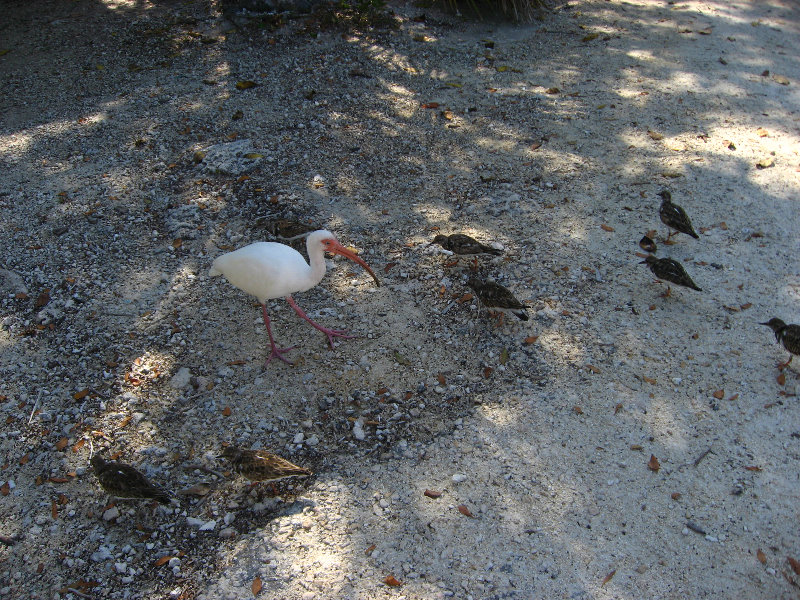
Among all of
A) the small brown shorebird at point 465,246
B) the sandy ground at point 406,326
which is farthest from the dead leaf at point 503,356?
the small brown shorebird at point 465,246

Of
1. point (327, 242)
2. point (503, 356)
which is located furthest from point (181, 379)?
point (503, 356)

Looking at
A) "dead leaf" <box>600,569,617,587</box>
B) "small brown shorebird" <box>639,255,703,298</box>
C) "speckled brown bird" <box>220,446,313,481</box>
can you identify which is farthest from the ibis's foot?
"small brown shorebird" <box>639,255,703,298</box>

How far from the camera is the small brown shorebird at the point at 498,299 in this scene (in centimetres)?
417

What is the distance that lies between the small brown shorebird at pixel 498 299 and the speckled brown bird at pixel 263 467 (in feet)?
5.59

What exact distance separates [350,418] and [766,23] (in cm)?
865

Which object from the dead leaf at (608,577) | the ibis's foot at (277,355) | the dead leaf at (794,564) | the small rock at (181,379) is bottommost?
the small rock at (181,379)

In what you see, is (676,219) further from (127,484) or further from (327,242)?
(127,484)

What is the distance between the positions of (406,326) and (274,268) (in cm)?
106

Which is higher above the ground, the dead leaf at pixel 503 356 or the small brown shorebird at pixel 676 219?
the small brown shorebird at pixel 676 219

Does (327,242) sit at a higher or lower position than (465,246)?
higher

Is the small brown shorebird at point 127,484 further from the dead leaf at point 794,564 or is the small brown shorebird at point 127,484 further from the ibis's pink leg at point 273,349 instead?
the dead leaf at point 794,564

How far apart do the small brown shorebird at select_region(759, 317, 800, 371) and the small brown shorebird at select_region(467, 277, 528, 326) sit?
1642 mm

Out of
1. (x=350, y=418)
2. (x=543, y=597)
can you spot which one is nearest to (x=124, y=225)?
(x=350, y=418)

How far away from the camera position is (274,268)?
394 centimetres
